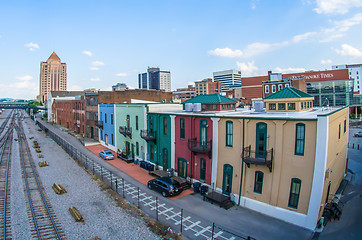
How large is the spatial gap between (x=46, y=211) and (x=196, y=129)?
44.2 ft

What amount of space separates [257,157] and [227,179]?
3.50 metres

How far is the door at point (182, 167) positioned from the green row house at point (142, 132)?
1733 mm

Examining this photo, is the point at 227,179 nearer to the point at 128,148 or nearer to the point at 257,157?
the point at 257,157

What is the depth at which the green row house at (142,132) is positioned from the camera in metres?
27.2

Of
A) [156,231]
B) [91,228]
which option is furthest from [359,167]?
[91,228]

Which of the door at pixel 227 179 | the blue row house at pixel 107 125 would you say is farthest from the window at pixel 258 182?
the blue row house at pixel 107 125

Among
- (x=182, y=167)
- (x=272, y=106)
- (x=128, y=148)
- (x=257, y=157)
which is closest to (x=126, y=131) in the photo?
(x=128, y=148)

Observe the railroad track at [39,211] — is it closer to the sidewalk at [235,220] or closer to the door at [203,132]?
the sidewalk at [235,220]

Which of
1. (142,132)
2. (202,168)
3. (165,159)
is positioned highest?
(142,132)

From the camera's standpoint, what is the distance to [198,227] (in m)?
15.4

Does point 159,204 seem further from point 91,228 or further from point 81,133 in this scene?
point 81,133

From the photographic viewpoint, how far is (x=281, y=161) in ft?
54.2

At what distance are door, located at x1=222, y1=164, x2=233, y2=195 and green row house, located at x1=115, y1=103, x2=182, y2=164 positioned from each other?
25.1 ft

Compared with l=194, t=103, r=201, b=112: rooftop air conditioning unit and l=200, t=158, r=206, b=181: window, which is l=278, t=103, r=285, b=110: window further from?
l=200, t=158, r=206, b=181: window
